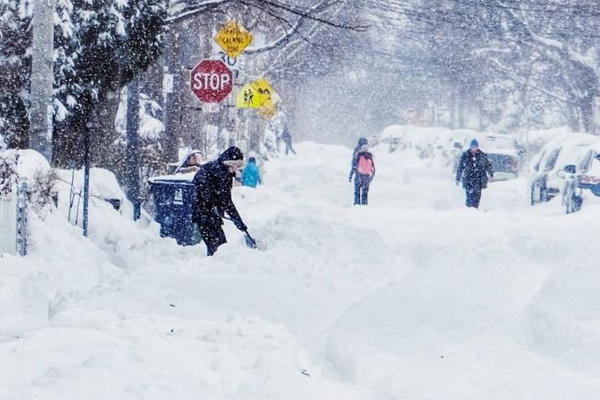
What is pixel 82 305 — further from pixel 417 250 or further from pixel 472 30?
pixel 472 30

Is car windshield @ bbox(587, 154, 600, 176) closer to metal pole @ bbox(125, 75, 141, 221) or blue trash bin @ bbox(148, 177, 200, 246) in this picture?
blue trash bin @ bbox(148, 177, 200, 246)

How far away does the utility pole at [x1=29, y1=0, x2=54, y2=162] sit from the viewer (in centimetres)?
1129

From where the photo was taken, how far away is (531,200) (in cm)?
2262

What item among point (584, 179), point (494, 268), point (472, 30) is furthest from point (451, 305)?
point (472, 30)

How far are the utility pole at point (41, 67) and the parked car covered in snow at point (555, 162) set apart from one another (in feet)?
37.2

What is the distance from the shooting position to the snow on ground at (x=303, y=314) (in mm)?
5711

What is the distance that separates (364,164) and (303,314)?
11.9 m

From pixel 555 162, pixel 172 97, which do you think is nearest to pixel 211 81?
pixel 172 97

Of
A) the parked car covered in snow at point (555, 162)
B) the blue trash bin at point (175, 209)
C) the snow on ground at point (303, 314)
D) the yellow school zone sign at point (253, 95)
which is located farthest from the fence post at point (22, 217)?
the yellow school zone sign at point (253, 95)

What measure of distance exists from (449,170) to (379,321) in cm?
3003

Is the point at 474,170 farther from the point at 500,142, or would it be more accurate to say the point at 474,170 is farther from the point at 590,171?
the point at 500,142

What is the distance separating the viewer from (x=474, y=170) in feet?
60.0

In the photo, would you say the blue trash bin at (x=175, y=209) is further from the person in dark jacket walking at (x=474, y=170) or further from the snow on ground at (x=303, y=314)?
the person in dark jacket walking at (x=474, y=170)

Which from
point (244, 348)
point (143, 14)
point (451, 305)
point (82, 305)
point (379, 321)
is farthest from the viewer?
point (143, 14)
